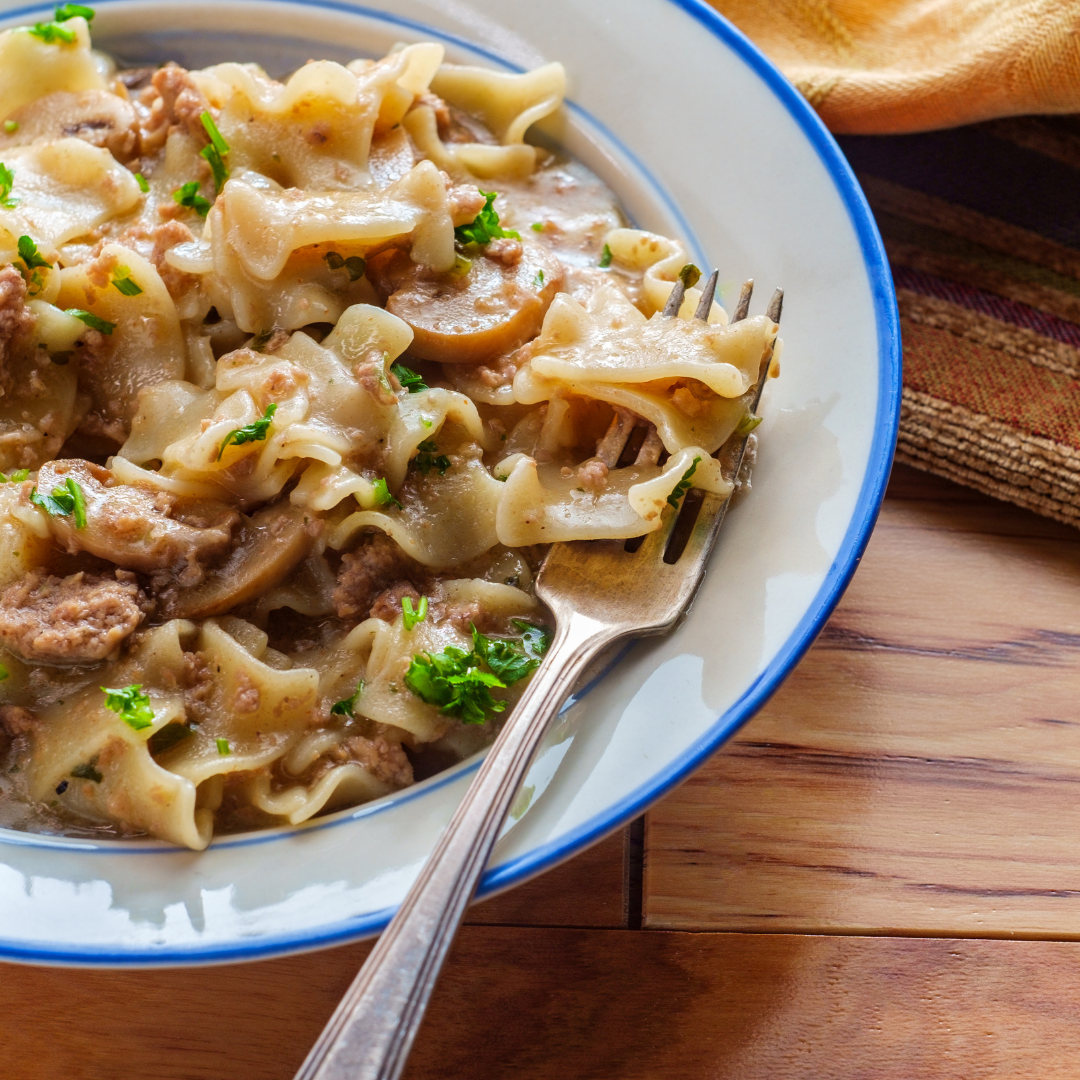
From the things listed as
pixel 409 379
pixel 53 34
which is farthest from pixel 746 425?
pixel 53 34

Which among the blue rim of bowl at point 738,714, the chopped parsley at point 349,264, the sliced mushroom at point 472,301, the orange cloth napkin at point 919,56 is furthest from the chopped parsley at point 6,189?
the orange cloth napkin at point 919,56

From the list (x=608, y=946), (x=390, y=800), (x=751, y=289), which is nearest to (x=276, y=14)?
(x=751, y=289)

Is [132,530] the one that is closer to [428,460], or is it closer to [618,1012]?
[428,460]

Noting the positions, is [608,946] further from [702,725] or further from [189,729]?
[189,729]

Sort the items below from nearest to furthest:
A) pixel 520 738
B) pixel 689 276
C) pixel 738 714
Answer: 1. pixel 520 738
2. pixel 738 714
3. pixel 689 276

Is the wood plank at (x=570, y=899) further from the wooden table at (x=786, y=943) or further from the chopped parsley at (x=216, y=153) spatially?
the chopped parsley at (x=216, y=153)
